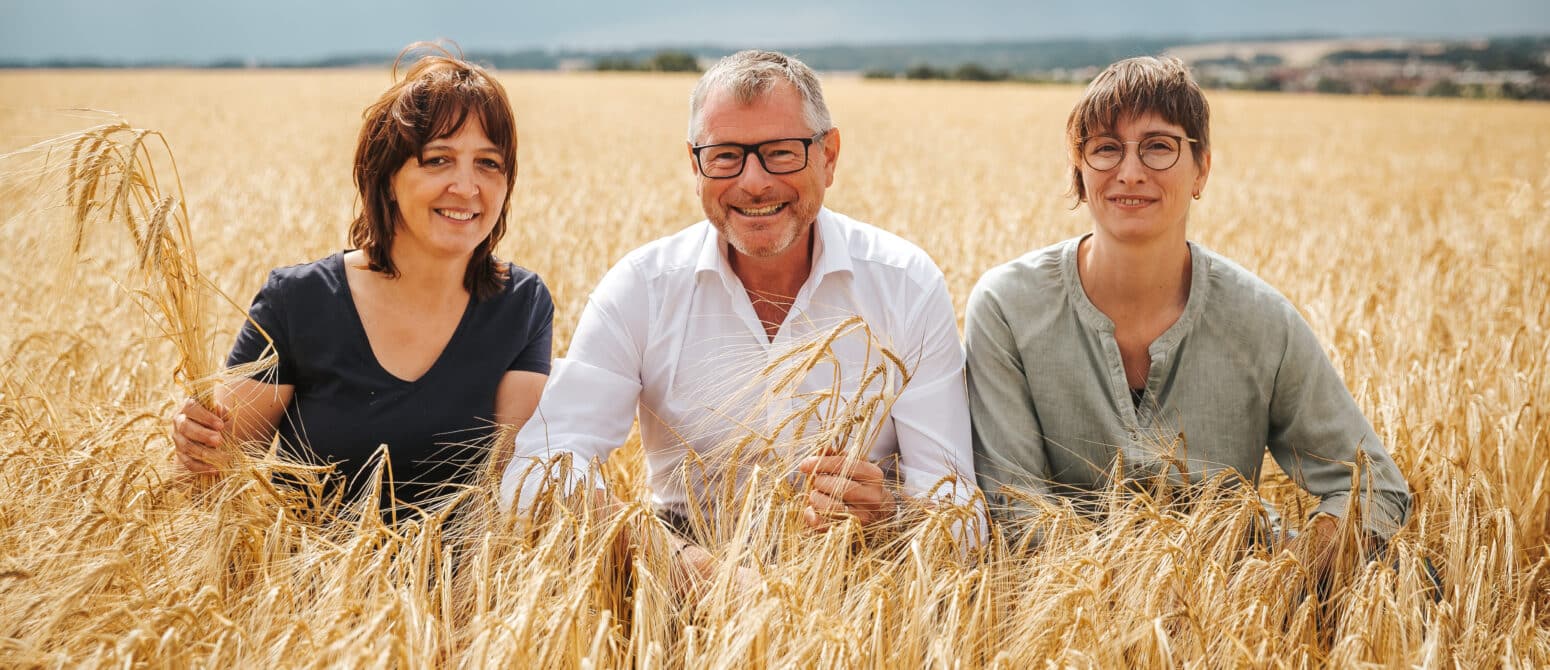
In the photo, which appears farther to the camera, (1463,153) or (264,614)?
(1463,153)

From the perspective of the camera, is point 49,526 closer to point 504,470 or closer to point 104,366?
point 504,470

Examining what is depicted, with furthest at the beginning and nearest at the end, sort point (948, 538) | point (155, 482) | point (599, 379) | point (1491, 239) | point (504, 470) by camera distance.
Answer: point (1491, 239)
point (599, 379)
point (504, 470)
point (155, 482)
point (948, 538)

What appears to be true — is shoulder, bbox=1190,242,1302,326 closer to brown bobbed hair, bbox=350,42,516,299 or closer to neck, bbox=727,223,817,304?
neck, bbox=727,223,817,304

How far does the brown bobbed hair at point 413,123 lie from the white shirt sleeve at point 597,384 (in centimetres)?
39

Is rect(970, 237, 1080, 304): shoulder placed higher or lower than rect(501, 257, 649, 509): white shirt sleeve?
higher

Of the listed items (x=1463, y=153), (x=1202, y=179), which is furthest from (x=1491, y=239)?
(x=1463, y=153)

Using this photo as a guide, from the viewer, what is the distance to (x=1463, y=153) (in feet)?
54.6

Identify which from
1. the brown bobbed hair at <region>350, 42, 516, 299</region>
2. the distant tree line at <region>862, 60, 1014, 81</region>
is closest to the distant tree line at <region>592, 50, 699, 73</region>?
the distant tree line at <region>862, 60, 1014, 81</region>

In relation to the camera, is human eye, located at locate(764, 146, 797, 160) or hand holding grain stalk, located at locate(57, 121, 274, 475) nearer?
hand holding grain stalk, located at locate(57, 121, 274, 475)

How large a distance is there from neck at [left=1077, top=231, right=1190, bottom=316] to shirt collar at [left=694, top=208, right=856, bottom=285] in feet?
2.05

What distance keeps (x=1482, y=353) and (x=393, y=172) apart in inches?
162

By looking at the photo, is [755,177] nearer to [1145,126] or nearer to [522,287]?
[522,287]

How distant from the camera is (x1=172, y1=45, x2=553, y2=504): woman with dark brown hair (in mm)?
2508

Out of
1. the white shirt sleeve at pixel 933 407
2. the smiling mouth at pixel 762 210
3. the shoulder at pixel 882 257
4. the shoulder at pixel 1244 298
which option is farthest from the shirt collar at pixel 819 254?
the shoulder at pixel 1244 298
